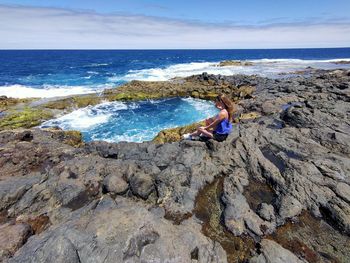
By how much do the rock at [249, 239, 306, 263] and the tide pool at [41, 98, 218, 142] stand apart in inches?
527

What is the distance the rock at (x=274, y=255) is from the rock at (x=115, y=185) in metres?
3.86

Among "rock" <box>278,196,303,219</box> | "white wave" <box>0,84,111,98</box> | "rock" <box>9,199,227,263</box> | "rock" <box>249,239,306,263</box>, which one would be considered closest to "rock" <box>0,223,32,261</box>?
"rock" <box>9,199,227,263</box>

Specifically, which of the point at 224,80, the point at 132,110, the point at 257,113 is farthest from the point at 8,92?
the point at 257,113

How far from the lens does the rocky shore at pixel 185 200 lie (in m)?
5.34

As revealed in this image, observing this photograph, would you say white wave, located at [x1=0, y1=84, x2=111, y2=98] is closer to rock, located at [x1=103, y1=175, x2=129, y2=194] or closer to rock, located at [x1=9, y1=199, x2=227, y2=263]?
rock, located at [x1=103, y1=175, x2=129, y2=194]

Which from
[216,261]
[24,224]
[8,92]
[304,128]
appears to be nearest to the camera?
[216,261]

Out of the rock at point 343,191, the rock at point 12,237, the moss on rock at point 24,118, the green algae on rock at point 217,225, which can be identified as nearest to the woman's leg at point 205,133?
the green algae on rock at point 217,225

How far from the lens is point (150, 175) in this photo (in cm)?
803

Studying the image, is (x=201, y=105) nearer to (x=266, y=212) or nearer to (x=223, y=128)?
(x=223, y=128)

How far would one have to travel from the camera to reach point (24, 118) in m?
20.8

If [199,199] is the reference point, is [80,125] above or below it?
below

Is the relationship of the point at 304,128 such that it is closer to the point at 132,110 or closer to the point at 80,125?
the point at 80,125

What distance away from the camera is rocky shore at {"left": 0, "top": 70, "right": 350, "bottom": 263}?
5344 mm

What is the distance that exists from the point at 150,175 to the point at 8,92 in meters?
35.7
